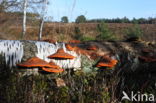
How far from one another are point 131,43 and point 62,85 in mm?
2077

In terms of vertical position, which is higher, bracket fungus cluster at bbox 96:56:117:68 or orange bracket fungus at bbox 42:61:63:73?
bracket fungus cluster at bbox 96:56:117:68

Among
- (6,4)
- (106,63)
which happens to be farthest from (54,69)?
(6,4)

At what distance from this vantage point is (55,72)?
3.42 metres

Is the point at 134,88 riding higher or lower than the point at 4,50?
lower

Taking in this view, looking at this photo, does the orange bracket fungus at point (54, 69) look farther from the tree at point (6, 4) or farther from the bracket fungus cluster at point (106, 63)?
the tree at point (6, 4)

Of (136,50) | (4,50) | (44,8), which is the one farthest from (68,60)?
(44,8)

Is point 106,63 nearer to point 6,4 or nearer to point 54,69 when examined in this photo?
point 54,69

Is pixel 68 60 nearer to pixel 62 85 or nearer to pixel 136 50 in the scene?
pixel 62 85

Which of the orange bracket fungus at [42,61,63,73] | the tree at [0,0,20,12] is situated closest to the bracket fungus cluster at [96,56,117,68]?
the orange bracket fungus at [42,61,63,73]

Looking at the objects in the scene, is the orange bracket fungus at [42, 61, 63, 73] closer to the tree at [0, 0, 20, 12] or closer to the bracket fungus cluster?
the bracket fungus cluster

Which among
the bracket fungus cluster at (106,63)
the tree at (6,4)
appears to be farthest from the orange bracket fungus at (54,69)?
the tree at (6,4)

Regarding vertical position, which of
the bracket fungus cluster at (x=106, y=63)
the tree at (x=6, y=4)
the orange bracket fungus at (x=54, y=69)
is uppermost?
the tree at (x=6, y=4)

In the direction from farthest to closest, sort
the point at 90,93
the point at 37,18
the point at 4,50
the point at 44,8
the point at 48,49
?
the point at 37,18 < the point at 44,8 < the point at 48,49 < the point at 4,50 < the point at 90,93

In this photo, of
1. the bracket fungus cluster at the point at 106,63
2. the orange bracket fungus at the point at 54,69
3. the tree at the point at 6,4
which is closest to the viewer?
the orange bracket fungus at the point at 54,69
